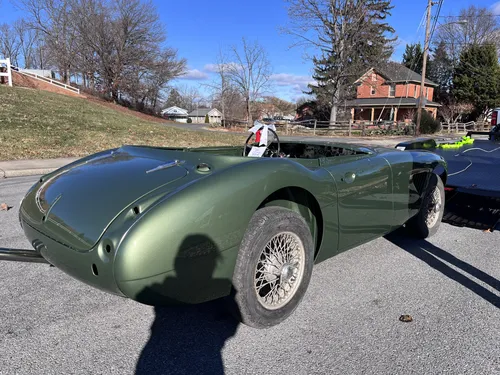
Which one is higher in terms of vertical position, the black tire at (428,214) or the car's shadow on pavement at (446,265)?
the black tire at (428,214)

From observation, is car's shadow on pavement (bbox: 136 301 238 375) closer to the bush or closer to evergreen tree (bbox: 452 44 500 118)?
the bush

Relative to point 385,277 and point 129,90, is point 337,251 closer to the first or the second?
point 385,277

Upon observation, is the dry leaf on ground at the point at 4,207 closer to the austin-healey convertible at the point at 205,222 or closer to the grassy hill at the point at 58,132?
the austin-healey convertible at the point at 205,222

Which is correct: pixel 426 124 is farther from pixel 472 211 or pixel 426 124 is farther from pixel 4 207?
pixel 4 207

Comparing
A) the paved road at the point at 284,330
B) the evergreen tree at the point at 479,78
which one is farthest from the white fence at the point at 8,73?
the evergreen tree at the point at 479,78

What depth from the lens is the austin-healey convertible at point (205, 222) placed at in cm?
196

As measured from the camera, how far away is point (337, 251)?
296 centimetres

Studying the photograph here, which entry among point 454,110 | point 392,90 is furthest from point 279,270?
point 454,110

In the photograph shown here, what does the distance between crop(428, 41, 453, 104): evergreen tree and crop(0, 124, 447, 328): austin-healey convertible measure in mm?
58976

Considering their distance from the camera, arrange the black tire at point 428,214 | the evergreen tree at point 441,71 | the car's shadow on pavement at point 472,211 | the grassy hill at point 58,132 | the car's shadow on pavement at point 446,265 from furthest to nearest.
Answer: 1. the evergreen tree at point 441,71
2. the grassy hill at point 58,132
3. the car's shadow on pavement at point 472,211
4. the black tire at point 428,214
5. the car's shadow on pavement at point 446,265

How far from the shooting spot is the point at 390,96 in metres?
43.5

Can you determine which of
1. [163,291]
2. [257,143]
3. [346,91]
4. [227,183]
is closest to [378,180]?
[257,143]

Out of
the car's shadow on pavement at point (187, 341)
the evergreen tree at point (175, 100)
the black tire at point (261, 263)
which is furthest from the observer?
the evergreen tree at point (175, 100)

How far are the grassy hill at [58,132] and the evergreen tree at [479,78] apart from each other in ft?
136
